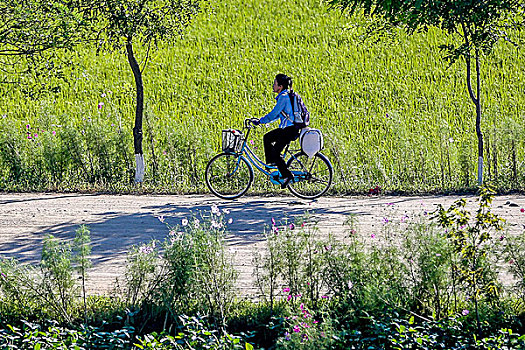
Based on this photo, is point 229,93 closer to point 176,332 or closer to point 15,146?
point 15,146

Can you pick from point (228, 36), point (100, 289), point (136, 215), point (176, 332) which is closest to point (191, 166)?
point (136, 215)

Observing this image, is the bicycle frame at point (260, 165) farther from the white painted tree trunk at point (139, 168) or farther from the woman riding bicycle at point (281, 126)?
the white painted tree trunk at point (139, 168)

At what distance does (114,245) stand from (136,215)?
6.32 ft

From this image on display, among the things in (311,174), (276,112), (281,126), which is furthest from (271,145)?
(311,174)

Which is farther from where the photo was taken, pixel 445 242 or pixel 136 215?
pixel 136 215

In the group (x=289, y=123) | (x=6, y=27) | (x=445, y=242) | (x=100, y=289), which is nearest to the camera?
(x=445, y=242)

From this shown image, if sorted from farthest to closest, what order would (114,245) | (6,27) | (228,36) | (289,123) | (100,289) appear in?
1. (228,36)
2. (289,123)
3. (6,27)
4. (114,245)
5. (100,289)

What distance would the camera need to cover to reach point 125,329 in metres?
5.67

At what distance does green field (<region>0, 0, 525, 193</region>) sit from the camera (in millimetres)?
12664

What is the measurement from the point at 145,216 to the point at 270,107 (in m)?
9.08

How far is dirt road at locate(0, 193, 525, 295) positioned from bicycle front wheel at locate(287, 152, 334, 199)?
0.33m

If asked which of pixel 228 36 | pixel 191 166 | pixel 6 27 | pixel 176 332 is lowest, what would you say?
pixel 176 332

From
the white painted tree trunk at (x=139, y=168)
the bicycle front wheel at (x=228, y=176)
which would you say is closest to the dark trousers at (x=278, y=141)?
the bicycle front wheel at (x=228, y=176)

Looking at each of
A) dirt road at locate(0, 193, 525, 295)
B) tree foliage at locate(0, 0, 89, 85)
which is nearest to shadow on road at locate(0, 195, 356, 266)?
dirt road at locate(0, 193, 525, 295)
